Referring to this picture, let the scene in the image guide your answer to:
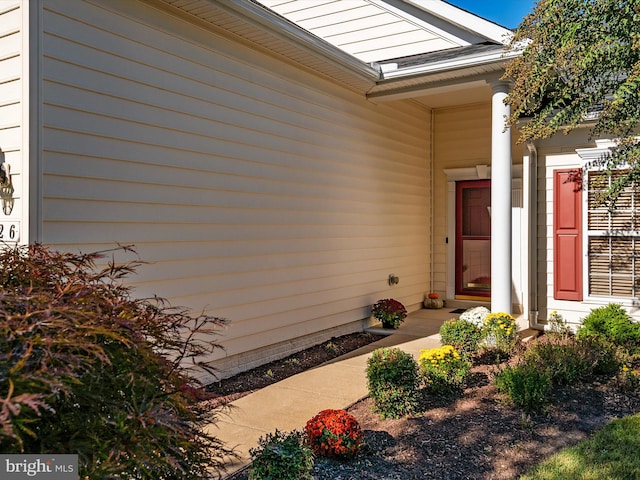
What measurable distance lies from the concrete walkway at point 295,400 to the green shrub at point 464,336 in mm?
498

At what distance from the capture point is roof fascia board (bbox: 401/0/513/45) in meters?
6.97

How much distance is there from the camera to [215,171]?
18.2 feet

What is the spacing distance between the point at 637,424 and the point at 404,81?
5.26m

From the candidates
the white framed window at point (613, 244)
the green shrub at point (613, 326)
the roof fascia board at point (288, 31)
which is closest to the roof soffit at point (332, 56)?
the roof fascia board at point (288, 31)

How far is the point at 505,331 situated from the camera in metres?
6.25

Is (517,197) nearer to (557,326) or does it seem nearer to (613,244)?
(613,244)

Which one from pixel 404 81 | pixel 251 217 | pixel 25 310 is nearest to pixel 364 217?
pixel 404 81

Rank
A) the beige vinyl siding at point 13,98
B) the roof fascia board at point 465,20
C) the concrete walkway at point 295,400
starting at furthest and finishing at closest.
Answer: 1. the roof fascia board at point 465,20
2. the concrete walkway at point 295,400
3. the beige vinyl siding at point 13,98

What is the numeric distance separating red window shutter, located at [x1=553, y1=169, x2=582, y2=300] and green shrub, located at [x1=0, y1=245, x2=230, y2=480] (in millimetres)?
6669

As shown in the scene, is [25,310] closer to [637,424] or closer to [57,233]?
[57,233]

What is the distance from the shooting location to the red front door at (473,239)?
9859 mm

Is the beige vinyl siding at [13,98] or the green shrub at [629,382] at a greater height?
the beige vinyl siding at [13,98]

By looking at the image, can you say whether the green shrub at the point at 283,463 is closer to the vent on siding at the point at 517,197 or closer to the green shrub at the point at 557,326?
the green shrub at the point at 557,326

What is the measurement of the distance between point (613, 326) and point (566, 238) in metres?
1.50
